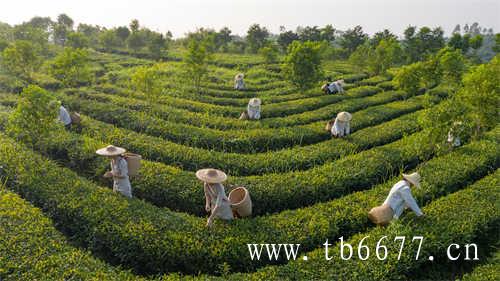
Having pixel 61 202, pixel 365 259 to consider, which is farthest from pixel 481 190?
pixel 61 202

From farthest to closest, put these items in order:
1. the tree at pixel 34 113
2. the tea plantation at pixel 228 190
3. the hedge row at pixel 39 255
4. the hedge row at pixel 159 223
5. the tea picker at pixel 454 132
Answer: the tea picker at pixel 454 132, the tree at pixel 34 113, the hedge row at pixel 159 223, the tea plantation at pixel 228 190, the hedge row at pixel 39 255

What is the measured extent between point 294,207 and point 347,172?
2348 millimetres

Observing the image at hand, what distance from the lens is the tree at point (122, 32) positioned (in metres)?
47.7

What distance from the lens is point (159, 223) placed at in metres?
8.38

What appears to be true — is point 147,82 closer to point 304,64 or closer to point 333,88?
point 304,64

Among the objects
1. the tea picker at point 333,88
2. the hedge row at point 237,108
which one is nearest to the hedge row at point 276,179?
the hedge row at point 237,108

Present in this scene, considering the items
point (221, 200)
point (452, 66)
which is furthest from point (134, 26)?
point (221, 200)

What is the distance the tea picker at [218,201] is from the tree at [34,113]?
666cm

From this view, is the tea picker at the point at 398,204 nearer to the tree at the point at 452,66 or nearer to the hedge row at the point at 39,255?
the hedge row at the point at 39,255

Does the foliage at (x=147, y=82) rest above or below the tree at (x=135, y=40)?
below

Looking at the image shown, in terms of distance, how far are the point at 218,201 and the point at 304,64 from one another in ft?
52.4

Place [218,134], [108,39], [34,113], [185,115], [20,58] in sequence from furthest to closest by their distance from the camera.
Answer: [108,39] < [20,58] < [185,115] < [218,134] < [34,113]

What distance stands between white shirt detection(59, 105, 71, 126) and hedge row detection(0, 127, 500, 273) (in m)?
4.10

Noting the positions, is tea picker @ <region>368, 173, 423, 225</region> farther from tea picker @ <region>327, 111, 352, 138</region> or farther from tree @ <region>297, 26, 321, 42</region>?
tree @ <region>297, 26, 321, 42</region>
